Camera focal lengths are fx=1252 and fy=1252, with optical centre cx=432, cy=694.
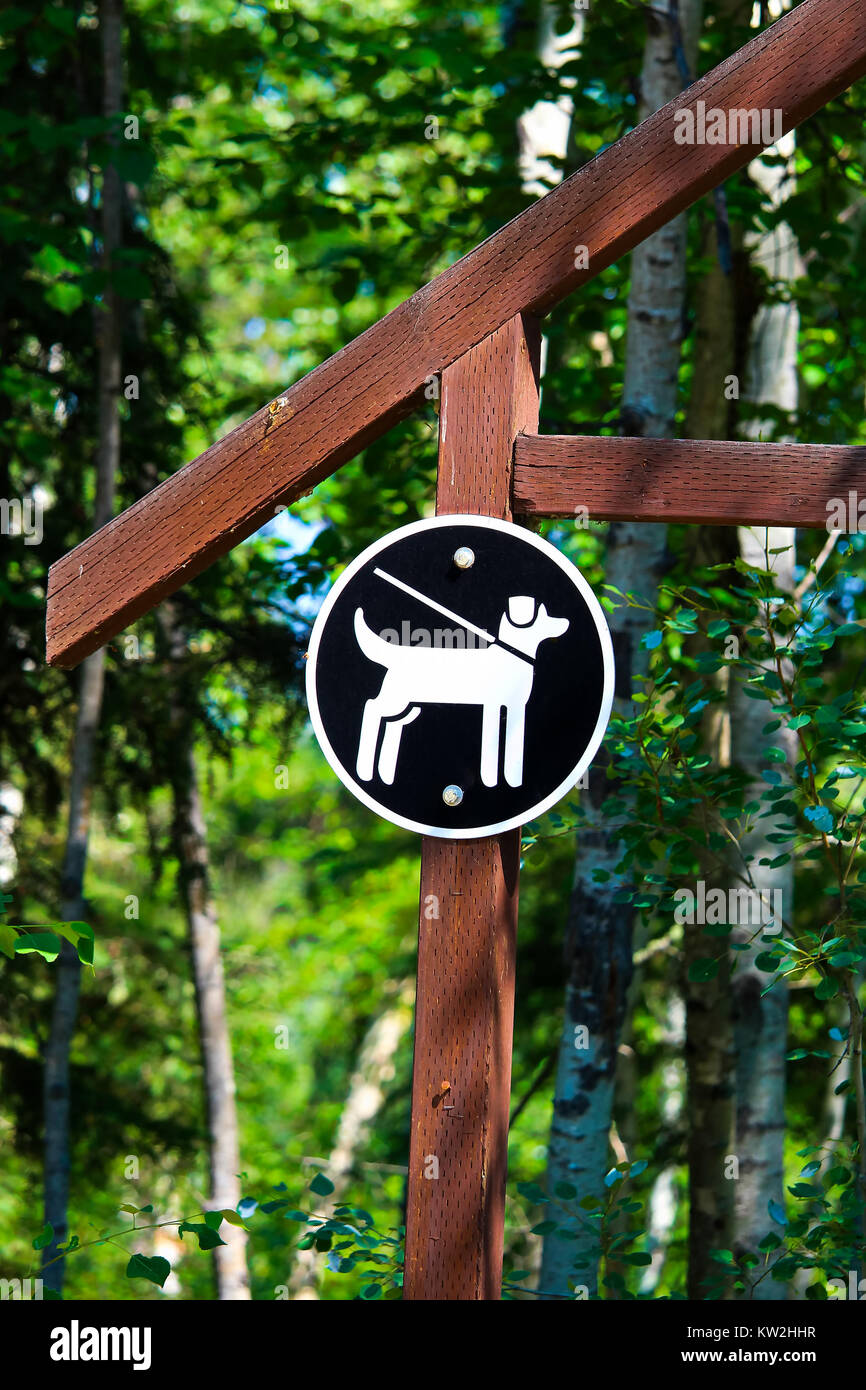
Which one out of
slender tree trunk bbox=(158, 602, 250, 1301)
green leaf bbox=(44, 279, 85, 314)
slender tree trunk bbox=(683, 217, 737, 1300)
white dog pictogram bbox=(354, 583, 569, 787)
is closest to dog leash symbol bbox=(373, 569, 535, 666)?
white dog pictogram bbox=(354, 583, 569, 787)

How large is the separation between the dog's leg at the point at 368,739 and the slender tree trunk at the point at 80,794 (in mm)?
3129

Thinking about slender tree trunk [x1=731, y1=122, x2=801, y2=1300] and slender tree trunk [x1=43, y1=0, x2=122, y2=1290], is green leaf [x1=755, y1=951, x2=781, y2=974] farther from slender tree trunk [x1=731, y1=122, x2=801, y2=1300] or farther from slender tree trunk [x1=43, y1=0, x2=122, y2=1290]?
slender tree trunk [x1=43, y1=0, x2=122, y2=1290]

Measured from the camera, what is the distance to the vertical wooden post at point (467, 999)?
214cm

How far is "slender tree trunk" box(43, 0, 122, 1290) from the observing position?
5.15 m

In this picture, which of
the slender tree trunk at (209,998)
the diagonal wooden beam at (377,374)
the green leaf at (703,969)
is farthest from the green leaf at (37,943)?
the slender tree trunk at (209,998)

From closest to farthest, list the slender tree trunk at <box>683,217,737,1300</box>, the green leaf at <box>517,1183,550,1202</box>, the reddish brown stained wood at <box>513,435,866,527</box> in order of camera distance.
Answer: the reddish brown stained wood at <box>513,435,866,527</box> < the green leaf at <box>517,1183,550,1202</box> < the slender tree trunk at <box>683,217,737,1300</box>

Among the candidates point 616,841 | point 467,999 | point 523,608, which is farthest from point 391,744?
point 616,841

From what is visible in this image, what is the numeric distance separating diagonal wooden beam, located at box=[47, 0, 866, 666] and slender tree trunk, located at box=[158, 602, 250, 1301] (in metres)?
4.45

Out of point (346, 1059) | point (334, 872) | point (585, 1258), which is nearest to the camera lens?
point (585, 1258)

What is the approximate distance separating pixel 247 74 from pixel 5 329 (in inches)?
129

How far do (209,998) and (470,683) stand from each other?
6402mm
